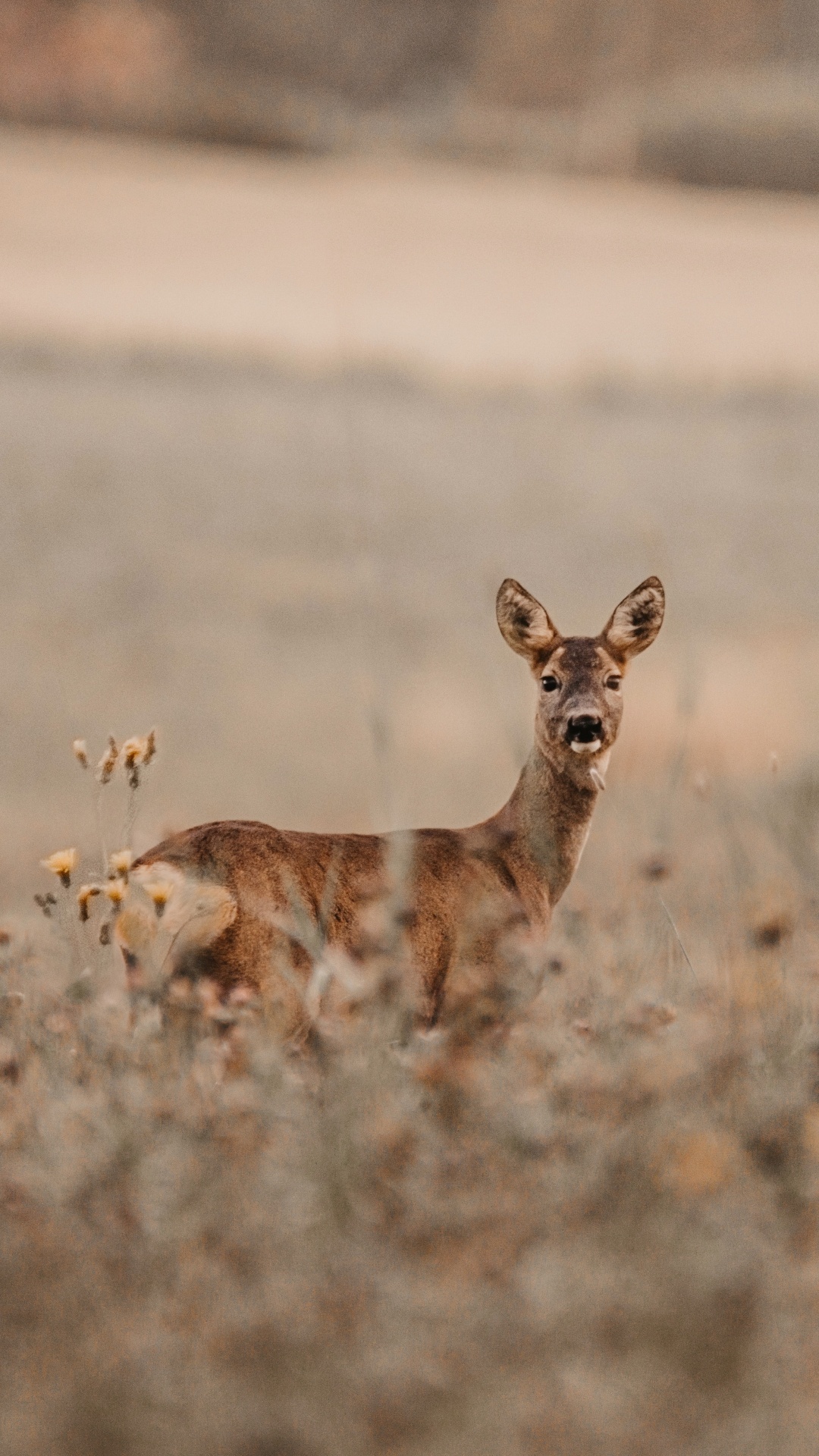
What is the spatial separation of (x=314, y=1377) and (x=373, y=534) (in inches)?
324

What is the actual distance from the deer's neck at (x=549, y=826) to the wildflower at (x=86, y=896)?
123 cm

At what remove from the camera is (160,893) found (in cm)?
296

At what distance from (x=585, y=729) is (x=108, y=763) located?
104 centimetres

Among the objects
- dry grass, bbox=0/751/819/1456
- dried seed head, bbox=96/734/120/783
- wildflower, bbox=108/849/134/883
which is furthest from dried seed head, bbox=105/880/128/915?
dried seed head, bbox=96/734/120/783

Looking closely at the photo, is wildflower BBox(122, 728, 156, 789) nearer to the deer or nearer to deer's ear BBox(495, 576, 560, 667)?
the deer

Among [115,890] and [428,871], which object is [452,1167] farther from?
[428,871]

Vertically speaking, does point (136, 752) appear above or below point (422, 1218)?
above

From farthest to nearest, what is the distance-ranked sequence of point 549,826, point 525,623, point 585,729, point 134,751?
point 549,826 → point 525,623 → point 585,729 → point 134,751

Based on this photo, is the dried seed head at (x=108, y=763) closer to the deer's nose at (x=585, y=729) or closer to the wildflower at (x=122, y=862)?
the wildflower at (x=122, y=862)

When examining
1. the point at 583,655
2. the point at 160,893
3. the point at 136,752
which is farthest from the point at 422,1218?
the point at 583,655

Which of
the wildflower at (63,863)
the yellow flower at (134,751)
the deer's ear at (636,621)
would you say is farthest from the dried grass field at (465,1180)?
the yellow flower at (134,751)

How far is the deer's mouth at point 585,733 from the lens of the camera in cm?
371

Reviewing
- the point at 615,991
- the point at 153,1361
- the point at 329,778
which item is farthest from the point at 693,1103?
the point at 329,778

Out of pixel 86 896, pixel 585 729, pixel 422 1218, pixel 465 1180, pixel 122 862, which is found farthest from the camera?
pixel 585 729
